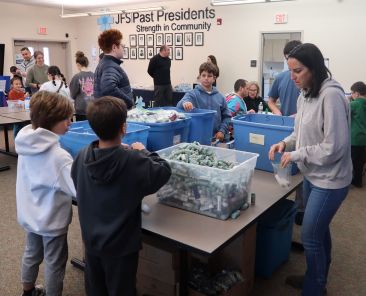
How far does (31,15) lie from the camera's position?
987 cm

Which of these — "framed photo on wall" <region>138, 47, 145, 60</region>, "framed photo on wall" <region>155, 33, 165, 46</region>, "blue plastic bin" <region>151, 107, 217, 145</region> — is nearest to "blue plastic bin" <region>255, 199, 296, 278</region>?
"blue plastic bin" <region>151, 107, 217, 145</region>

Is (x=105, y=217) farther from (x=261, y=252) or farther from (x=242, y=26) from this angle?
(x=242, y=26)

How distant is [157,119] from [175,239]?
1.05 m

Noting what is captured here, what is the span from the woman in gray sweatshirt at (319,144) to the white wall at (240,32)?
5.30 m

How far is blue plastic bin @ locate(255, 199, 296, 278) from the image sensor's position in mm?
2457

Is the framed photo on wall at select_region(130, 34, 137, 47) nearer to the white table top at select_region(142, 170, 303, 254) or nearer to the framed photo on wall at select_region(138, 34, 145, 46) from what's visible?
the framed photo on wall at select_region(138, 34, 145, 46)

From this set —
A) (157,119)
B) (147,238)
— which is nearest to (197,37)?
(157,119)

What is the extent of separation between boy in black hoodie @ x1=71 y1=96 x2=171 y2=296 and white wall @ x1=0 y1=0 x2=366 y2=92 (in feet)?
19.7

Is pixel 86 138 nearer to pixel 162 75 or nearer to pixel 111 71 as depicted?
pixel 111 71

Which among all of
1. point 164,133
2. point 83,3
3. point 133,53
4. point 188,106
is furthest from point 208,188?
point 83,3

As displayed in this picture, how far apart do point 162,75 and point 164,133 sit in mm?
5456

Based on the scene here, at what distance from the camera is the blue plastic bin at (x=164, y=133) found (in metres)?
2.31

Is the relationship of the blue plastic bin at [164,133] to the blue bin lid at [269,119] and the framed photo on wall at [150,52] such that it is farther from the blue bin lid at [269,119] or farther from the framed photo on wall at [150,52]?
the framed photo on wall at [150,52]

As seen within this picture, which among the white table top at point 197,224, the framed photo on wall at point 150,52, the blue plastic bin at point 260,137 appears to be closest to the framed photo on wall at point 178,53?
the framed photo on wall at point 150,52
